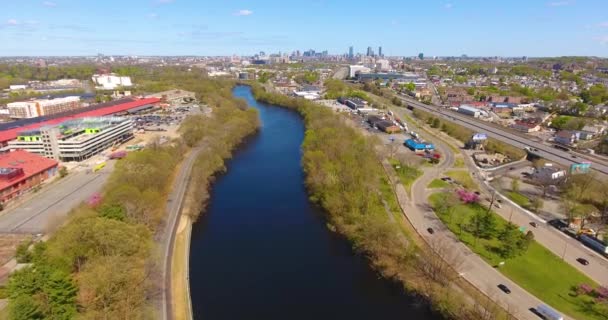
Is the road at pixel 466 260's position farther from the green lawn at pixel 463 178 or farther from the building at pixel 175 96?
the building at pixel 175 96

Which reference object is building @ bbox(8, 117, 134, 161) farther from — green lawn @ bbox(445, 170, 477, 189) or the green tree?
green lawn @ bbox(445, 170, 477, 189)

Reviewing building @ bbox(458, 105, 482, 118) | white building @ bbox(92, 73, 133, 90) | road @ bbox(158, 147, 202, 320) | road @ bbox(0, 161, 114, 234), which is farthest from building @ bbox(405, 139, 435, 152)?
white building @ bbox(92, 73, 133, 90)

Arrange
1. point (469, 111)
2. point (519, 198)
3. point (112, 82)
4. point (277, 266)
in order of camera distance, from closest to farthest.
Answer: point (277, 266)
point (519, 198)
point (469, 111)
point (112, 82)

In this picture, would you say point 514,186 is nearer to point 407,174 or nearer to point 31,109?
point 407,174

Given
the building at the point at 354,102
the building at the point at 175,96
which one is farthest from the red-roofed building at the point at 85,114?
the building at the point at 354,102

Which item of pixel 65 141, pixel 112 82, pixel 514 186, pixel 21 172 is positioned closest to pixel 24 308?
pixel 21 172

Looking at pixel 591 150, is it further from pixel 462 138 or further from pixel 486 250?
pixel 486 250

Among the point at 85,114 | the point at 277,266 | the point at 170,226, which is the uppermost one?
the point at 85,114
